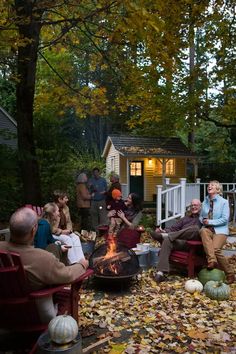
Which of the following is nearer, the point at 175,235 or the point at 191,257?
the point at 191,257

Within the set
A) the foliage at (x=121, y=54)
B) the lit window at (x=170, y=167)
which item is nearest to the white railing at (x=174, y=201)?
the foliage at (x=121, y=54)

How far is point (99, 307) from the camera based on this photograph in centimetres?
472

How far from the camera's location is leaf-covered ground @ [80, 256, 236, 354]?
3596mm

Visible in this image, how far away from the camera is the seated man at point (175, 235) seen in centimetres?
603

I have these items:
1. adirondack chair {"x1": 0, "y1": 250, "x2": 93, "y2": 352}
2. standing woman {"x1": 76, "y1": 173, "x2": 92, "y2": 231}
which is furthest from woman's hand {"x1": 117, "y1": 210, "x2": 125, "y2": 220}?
adirondack chair {"x1": 0, "y1": 250, "x2": 93, "y2": 352}

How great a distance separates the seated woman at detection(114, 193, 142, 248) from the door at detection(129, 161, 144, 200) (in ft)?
43.5

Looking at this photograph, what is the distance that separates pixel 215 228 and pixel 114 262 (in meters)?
1.74

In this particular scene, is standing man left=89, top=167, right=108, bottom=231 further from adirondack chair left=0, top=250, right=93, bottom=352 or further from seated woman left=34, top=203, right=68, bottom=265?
adirondack chair left=0, top=250, right=93, bottom=352

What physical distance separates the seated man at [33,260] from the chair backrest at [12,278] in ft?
0.27

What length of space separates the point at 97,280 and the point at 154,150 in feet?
47.7

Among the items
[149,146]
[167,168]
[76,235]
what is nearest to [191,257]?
[76,235]

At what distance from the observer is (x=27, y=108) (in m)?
7.96

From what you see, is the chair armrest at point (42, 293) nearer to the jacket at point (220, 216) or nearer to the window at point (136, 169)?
the jacket at point (220, 216)

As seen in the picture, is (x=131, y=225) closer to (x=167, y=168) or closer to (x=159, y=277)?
(x=159, y=277)
